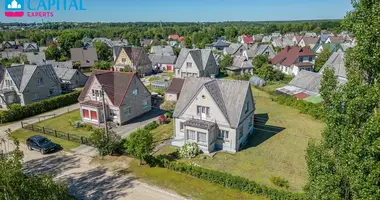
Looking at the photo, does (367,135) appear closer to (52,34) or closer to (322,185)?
(322,185)

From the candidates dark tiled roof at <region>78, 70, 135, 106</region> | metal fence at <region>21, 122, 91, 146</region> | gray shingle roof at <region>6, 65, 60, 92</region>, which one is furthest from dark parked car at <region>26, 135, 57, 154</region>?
gray shingle roof at <region>6, 65, 60, 92</region>

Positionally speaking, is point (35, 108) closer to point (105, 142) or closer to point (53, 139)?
point (53, 139)

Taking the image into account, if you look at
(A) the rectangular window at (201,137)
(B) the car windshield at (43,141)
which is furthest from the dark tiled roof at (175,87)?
(B) the car windshield at (43,141)

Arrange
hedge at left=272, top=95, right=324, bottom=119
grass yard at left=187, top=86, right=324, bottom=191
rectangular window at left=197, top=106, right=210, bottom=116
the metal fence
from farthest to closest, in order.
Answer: hedge at left=272, top=95, right=324, bottom=119 < the metal fence < rectangular window at left=197, top=106, right=210, bottom=116 < grass yard at left=187, top=86, right=324, bottom=191

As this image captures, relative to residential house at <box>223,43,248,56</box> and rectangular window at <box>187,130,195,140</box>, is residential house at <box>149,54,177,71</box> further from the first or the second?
rectangular window at <box>187,130,195,140</box>

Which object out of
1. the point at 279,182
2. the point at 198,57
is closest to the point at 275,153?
the point at 279,182
